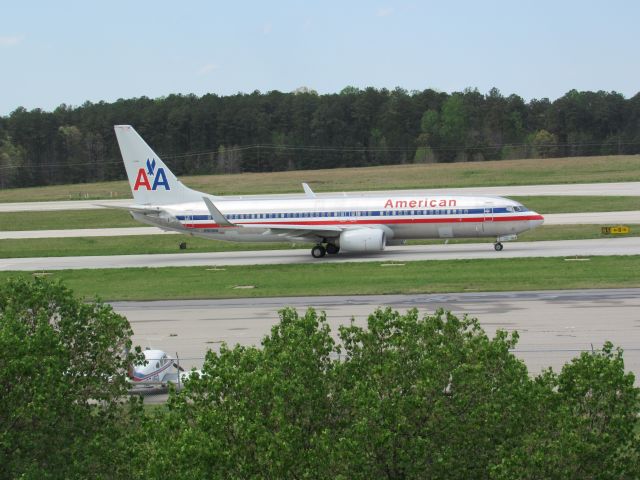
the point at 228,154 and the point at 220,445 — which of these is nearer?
the point at 220,445

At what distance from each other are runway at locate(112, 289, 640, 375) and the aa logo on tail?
56.1ft

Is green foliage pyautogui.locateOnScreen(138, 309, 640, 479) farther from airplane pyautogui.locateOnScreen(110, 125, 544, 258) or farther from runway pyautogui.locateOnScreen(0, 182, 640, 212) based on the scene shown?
runway pyautogui.locateOnScreen(0, 182, 640, 212)

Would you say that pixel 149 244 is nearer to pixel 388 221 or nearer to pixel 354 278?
pixel 388 221

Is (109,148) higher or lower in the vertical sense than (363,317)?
higher

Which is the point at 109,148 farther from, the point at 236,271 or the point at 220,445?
the point at 220,445

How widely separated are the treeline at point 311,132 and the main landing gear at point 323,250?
3858 inches

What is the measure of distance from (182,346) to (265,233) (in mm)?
24621

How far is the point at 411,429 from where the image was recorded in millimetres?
15938

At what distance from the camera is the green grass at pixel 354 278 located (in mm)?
42500

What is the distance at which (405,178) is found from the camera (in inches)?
4574

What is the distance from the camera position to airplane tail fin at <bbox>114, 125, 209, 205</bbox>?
58312mm

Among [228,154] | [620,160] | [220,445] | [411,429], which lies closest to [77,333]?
[220,445]

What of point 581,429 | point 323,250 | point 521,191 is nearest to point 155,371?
point 581,429

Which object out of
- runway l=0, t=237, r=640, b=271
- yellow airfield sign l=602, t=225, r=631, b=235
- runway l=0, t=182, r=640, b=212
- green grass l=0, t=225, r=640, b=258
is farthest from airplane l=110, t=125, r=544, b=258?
runway l=0, t=182, r=640, b=212
